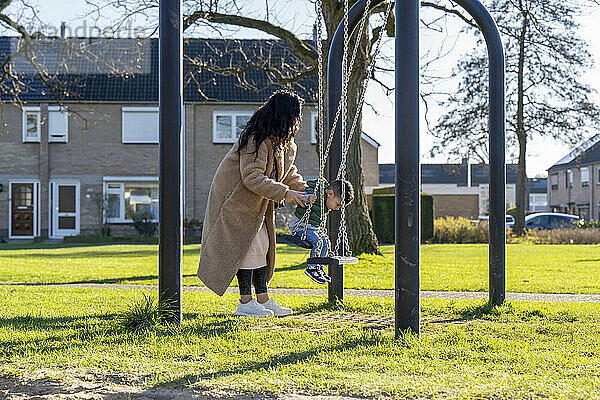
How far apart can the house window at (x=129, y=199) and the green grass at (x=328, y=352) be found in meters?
23.4

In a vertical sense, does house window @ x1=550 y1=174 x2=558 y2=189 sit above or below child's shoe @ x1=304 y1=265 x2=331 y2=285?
above

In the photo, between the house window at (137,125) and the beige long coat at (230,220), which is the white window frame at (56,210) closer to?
the house window at (137,125)

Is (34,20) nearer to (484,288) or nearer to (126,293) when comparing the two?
(126,293)

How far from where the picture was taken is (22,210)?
29.7m

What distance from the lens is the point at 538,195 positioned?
99562 mm

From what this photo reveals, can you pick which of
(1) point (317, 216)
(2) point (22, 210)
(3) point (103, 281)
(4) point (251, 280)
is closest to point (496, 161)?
(1) point (317, 216)

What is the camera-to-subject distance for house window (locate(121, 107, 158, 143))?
2975cm

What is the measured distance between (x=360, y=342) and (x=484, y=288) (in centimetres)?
→ 480

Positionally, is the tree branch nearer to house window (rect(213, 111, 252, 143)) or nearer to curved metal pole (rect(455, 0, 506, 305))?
curved metal pole (rect(455, 0, 506, 305))

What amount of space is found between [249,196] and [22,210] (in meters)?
26.1

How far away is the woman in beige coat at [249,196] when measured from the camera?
229 inches

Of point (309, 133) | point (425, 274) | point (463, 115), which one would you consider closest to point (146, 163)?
point (309, 133)

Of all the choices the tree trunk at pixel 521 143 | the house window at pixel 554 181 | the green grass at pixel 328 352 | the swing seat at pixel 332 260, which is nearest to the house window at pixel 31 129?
the tree trunk at pixel 521 143

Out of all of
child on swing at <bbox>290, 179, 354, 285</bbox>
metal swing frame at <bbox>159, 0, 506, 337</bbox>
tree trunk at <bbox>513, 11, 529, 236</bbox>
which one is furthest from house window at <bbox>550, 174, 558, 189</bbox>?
child on swing at <bbox>290, 179, 354, 285</bbox>
